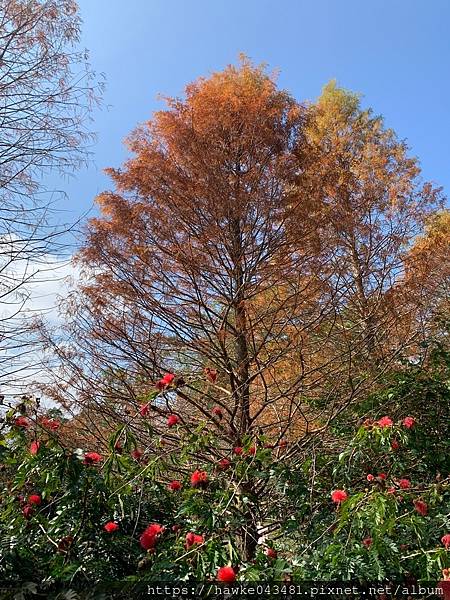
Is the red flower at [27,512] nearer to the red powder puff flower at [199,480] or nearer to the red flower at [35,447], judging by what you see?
the red flower at [35,447]

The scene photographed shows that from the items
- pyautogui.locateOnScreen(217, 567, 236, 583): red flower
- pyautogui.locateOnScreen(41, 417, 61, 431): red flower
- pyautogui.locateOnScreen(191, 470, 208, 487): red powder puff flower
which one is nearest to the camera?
pyautogui.locateOnScreen(217, 567, 236, 583): red flower

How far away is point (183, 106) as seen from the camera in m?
4.67

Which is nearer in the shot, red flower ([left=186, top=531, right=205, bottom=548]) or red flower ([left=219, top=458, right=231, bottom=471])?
red flower ([left=186, top=531, right=205, bottom=548])

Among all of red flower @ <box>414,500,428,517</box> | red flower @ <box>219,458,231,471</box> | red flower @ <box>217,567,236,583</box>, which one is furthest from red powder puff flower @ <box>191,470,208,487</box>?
red flower @ <box>414,500,428,517</box>

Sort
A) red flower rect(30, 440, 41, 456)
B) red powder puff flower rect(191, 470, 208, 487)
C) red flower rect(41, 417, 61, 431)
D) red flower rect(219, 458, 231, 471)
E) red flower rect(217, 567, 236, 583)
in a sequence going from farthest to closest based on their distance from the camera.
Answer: red flower rect(219, 458, 231, 471)
red flower rect(41, 417, 61, 431)
red powder puff flower rect(191, 470, 208, 487)
red flower rect(30, 440, 41, 456)
red flower rect(217, 567, 236, 583)

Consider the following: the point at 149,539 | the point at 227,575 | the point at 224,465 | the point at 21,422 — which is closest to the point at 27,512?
the point at 21,422

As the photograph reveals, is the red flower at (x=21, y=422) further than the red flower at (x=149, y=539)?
Yes

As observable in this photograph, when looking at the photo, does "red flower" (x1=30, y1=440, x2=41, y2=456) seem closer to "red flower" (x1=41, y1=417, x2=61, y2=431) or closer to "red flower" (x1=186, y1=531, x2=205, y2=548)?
"red flower" (x1=41, y1=417, x2=61, y2=431)

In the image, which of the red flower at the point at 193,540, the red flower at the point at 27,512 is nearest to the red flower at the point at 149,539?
the red flower at the point at 193,540

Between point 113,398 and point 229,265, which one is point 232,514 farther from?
point 229,265

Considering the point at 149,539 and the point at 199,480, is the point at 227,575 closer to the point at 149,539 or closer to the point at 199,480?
the point at 149,539

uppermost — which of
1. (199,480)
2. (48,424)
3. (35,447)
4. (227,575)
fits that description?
(48,424)

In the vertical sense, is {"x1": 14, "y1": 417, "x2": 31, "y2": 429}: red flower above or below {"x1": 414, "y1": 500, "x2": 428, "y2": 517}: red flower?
above

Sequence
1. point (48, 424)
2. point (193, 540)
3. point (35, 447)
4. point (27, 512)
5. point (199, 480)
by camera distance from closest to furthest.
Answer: point (193, 540) → point (27, 512) → point (35, 447) → point (199, 480) → point (48, 424)
